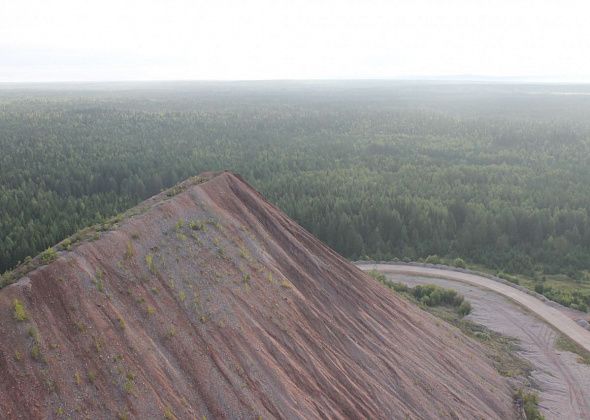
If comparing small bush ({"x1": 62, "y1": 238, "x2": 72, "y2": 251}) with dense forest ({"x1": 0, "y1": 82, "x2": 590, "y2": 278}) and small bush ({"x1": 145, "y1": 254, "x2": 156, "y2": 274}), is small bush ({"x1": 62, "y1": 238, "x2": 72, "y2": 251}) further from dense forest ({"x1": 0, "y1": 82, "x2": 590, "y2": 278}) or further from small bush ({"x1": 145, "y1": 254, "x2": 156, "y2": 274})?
dense forest ({"x1": 0, "y1": 82, "x2": 590, "y2": 278})

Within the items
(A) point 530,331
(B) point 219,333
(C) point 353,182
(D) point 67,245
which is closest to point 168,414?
(B) point 219,333

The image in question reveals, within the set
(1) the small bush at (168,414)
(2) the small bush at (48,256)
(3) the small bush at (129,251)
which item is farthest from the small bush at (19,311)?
(1) the small bush at (168,414)

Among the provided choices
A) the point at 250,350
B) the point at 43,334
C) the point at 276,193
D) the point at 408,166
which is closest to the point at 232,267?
the point at 250,350

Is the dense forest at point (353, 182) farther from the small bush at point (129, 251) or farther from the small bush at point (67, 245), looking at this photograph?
the small bush at point (129, 251)

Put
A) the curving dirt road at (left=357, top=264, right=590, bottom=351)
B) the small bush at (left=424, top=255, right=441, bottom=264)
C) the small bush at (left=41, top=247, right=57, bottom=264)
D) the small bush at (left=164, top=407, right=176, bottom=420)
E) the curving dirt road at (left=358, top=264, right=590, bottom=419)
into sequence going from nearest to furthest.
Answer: the small bush at (left=164, top=407, right=176, bottom=420) → the small bush at (left=41, top=247, right=57, bottom=264) → the curving dirt road at (left=358, top=264, right=590, bottom=419) → the curving dirt road at (left=357, top=264, right=590, bottom=351) → the small bush at (left=424, top=255, right=441, bottom=264)

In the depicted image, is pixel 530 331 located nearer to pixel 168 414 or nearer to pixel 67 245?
pixel 168 414

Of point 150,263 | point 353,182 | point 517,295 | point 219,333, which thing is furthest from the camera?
point 353,182

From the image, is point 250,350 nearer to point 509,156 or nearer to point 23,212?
point 23,212

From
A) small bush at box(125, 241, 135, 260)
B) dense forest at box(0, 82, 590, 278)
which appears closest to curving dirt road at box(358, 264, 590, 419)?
dense forest at box(0, 82, 590, 278)
